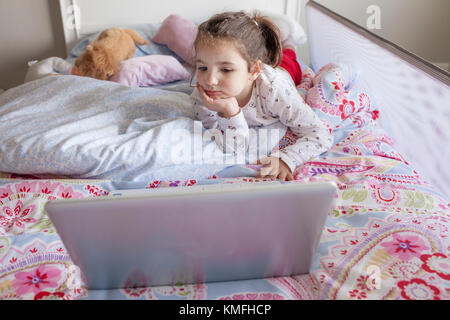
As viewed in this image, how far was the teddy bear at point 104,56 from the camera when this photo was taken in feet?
5.31

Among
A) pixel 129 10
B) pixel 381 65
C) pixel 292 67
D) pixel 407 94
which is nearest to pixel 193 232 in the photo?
pixel 407 94

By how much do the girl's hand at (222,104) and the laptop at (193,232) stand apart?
0.52 metres

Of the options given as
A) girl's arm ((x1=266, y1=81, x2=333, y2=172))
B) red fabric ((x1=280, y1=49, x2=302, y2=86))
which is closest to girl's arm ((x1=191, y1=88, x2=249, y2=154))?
girl's arm ((x1=266, y1=81, x2=333, y2=172))

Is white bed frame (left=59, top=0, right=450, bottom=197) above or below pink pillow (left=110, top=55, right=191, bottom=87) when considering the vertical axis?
above

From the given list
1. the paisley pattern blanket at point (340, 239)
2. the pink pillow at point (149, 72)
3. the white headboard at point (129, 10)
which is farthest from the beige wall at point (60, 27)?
the paisley pattern blanket at point (340, 239)

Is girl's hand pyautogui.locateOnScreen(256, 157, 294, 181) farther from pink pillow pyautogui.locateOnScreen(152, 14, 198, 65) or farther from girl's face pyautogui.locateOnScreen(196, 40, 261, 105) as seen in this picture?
pink pillow pyautogui.locateOnScreen(152, 14, 198, 65)

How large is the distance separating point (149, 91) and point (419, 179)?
0.89 m

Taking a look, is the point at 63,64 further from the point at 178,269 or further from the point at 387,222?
the point at 387,222

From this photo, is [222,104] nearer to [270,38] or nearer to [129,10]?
[270,38]

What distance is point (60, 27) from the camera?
7.81 feet

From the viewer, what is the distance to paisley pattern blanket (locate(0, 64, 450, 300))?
0.68m

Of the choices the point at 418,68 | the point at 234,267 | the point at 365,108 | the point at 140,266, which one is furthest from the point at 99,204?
the point at 365,108

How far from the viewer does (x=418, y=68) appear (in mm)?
954

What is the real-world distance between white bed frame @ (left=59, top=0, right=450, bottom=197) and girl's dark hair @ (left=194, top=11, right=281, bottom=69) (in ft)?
1.06
